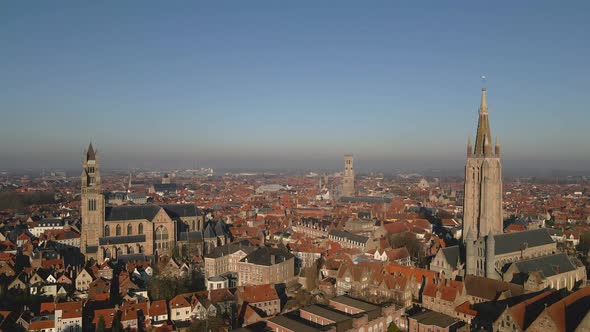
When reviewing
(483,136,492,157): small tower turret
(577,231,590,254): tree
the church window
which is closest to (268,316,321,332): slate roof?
(483,136,492,157): small tower turret

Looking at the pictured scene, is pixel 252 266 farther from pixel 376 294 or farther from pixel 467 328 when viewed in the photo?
pixel 467 328

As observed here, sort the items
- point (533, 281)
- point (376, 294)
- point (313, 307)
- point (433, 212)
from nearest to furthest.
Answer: point (313, 307)
point (533, 281)
point (376, 294)
point (433, 212)

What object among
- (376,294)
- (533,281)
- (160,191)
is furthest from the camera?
(160,191)

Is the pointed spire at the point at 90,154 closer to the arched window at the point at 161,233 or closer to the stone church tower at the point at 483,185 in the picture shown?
the arched window at the point at 161,233

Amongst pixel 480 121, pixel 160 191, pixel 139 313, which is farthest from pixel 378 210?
pixel 160 191

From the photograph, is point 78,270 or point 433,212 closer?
point 78,270

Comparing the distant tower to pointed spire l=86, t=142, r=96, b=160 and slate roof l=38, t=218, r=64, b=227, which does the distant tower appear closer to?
slate roof l=38, t=218, r=64, b=227
